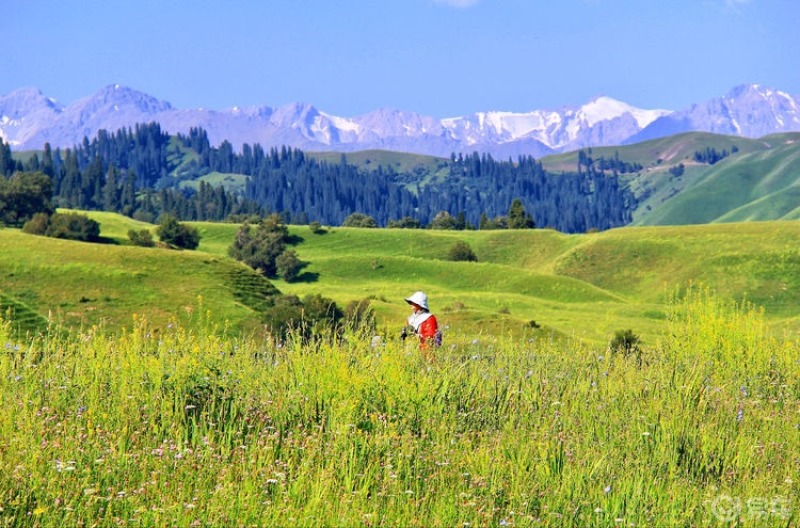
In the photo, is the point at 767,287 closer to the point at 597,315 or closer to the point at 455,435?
the point at 597,315

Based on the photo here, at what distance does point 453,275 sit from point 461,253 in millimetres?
20306

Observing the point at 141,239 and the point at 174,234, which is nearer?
the point at 141,239

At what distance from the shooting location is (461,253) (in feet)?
466

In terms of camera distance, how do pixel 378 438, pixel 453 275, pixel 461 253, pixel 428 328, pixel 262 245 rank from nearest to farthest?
pixel 378 438 < pixel 428 328 < pixel 453 275 < pixel 262 245 < pixel 461 253

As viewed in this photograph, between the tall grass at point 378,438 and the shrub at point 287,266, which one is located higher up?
the tall grass at point 378,438

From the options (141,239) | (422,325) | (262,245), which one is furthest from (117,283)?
(262,245)

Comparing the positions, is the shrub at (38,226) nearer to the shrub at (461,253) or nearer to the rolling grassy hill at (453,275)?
the rolling grassy hill at (453,275)

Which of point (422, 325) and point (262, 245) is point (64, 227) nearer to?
point (262, 245)

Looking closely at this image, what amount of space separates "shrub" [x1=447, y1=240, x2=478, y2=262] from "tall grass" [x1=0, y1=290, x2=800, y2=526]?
420 ft

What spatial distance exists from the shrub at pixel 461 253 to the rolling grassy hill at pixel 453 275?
480 centimetres

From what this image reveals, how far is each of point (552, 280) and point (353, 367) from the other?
10433cm

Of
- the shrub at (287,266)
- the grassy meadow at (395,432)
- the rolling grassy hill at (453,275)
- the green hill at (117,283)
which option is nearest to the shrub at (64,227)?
the rolling grassy hill at (453,275)

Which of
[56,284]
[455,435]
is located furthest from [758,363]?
[56,284]

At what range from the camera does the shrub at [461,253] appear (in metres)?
142
